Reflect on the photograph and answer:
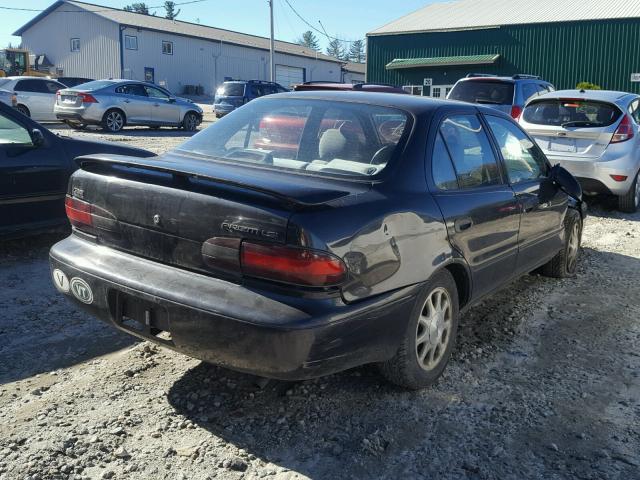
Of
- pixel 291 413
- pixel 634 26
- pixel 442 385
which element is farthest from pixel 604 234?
pixel 634 26

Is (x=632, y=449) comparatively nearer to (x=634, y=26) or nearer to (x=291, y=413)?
(x=291, y=413)

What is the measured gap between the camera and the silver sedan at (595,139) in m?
8.32

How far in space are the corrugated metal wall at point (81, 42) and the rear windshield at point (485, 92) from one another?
37343mm

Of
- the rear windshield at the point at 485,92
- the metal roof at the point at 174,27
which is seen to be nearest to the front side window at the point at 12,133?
the rear windshield at the point at 485,92

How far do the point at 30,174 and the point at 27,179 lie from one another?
0.05 m

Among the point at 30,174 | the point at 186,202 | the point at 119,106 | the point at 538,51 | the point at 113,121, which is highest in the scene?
the point at 538,51

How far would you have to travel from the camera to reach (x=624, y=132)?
8.38m

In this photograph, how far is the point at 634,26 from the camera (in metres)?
29.2

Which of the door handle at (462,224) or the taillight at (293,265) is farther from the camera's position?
the door handle at (462,224)

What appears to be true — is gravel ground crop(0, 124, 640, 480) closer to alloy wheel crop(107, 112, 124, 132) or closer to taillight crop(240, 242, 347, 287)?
taillight crop(240, 242, 347, 287)

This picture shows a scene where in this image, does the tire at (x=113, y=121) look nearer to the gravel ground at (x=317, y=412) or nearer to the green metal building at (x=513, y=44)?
the gravel ground at (x=317, y=412)

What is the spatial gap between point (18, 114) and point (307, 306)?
4.48 meters

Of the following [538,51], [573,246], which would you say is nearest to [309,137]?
[573,246]

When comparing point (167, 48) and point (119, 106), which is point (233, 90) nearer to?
point (119, 106)
